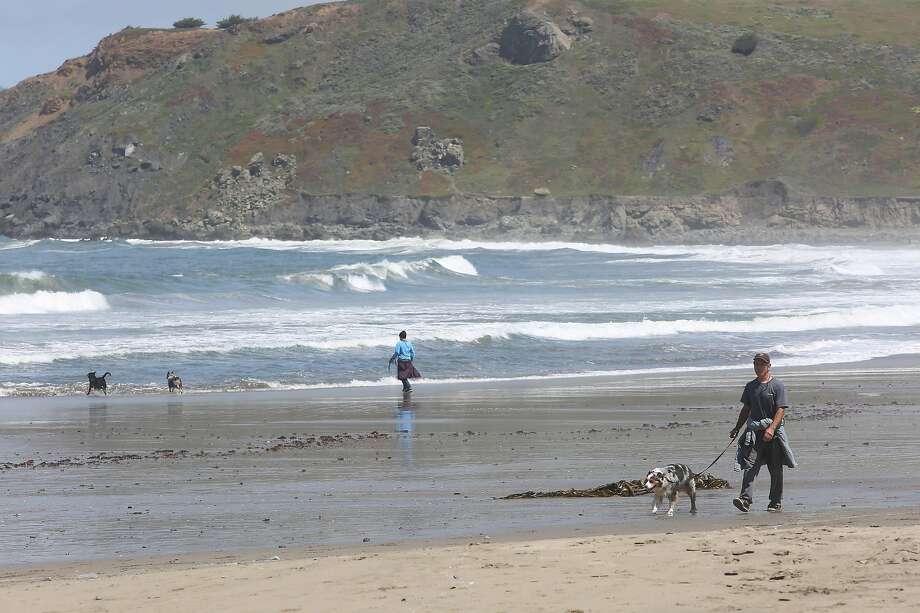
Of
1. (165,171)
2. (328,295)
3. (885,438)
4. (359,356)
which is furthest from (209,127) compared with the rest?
(885,438)

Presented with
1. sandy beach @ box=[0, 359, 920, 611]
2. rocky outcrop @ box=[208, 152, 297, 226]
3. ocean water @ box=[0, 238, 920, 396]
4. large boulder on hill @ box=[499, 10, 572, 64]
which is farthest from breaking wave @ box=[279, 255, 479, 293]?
large boulder on hill @ box=[499, 10, 572, 64]

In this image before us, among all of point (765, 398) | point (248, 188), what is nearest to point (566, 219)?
point (248, 188)

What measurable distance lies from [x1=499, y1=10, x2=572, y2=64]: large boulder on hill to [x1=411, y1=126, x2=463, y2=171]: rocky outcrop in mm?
16460

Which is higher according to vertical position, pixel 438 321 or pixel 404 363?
pixel 438 321

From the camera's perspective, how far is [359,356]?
26250 mm

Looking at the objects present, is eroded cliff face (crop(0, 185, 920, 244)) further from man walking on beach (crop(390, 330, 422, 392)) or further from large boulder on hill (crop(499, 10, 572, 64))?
man walking on beach (crop(390, 330, 422, 392))

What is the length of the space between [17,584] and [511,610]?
294 centimetres

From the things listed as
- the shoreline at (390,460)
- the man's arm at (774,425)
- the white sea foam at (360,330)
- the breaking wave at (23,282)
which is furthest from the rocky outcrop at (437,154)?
the man's arm at (774,425)

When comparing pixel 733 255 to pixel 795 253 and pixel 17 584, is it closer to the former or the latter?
pixel 795 253

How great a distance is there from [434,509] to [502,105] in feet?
353

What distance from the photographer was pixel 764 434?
10273mm

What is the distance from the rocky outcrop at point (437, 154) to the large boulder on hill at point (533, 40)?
16.5m

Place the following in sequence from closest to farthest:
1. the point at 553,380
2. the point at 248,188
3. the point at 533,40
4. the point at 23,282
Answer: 1. the point at 553,380
2. the point at 23,282
3. the point at 248,188
4. the point at 533,40

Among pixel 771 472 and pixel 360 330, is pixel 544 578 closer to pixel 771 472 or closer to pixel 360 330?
pixel 771 472
